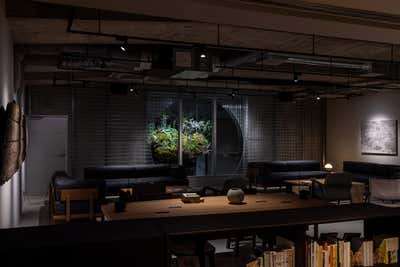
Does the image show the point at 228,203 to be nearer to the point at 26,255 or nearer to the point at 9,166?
the point at 9,166

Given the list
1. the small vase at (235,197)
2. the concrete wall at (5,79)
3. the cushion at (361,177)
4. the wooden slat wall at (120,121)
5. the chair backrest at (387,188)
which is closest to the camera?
the concrete wall at (5,79)

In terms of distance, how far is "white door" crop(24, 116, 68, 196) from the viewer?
10883 mm

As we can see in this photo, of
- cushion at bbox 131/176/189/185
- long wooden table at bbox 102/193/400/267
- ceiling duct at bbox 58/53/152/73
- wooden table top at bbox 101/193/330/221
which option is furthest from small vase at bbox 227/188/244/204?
cushion at bbox 131/176/189/185

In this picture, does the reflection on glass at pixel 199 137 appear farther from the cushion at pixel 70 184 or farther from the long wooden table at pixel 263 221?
the long wooden table at pixel 263 221

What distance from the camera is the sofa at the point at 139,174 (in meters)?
10.1

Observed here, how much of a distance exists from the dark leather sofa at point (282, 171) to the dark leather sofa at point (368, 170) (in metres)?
0.78

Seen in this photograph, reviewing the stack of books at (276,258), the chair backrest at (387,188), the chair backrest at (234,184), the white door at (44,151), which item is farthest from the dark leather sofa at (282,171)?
the stack of books at (276,258)

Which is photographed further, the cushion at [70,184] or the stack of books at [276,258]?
the cushion at [70,184]

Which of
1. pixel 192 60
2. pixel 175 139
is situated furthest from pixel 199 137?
pixel 192 60

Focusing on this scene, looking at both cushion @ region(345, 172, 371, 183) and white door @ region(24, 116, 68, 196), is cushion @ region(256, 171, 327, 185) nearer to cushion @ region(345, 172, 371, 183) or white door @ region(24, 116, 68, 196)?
cushion @ region(345, 172, 371, 183)

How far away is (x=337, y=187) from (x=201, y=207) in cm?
461

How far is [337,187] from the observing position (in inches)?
331

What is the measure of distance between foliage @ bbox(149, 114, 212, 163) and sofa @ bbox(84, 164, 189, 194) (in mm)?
816

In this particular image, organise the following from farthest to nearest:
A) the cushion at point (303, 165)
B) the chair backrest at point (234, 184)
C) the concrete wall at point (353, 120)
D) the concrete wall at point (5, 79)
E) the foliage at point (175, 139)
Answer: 1. the cushion at point (303, 165)
2. the foliage at point (175, 139)
3. the concrete wall at point (353, 120)
4. the chair backrest at point (234, 184)
5. the concrete wall at point (5, 79)
